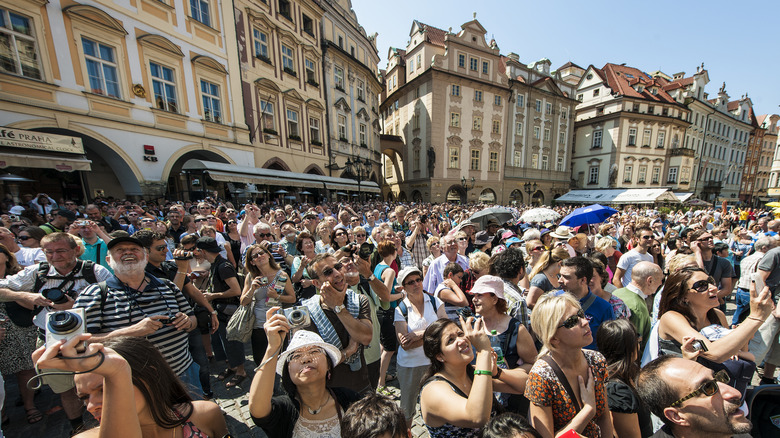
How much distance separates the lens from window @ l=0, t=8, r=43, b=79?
7.71m

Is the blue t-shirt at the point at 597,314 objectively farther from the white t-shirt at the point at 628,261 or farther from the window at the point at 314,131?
the window at the point at 314,131

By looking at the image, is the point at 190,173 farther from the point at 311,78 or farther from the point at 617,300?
the point at 617,300

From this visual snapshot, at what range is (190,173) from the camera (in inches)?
446

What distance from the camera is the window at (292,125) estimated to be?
16.8 m

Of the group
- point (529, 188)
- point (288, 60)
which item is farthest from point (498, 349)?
point (529, 188)

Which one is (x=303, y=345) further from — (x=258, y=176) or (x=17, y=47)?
(x=17, y=47)

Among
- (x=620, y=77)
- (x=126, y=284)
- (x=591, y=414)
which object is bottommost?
(x=591, y=414)

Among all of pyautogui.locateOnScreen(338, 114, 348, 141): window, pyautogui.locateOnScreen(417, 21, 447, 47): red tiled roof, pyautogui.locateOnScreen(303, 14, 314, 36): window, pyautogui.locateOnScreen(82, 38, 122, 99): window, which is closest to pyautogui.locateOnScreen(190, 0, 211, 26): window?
pyautogui.locateOnScreen(82, 38, 122, 99): window

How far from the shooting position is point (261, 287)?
302cm

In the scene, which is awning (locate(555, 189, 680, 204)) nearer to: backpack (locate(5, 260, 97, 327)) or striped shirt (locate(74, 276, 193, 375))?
striped shirt (locate(74, 276, 193, 375))

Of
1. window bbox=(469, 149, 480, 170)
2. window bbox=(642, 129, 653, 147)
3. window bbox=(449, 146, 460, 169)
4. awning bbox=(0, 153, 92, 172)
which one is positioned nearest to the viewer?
awning bbox=(0, 153, 92, 172)

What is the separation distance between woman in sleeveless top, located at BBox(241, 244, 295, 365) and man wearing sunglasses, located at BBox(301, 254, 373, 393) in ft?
2.65

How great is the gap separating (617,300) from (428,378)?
223 centimetres

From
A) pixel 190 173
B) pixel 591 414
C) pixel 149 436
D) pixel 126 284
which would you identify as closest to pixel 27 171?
pixel 190 173
